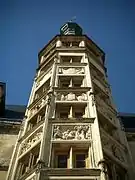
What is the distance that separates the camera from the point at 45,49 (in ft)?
76.7

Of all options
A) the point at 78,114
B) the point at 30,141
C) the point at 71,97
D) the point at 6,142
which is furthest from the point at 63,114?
the point at 6,142

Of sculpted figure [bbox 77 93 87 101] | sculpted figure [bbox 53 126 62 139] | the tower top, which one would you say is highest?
the tower top

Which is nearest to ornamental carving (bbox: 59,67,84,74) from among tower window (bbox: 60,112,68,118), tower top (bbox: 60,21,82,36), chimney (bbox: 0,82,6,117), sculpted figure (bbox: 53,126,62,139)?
tower window (bbox: 60,112,68,118)

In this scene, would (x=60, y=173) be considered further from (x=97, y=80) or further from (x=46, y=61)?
(x=46, y=61)

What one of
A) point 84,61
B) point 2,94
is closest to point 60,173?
point 84,61

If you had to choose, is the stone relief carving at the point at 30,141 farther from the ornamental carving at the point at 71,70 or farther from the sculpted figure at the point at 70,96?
the ornamental carving at the point at 71,70

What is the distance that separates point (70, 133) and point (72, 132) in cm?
10

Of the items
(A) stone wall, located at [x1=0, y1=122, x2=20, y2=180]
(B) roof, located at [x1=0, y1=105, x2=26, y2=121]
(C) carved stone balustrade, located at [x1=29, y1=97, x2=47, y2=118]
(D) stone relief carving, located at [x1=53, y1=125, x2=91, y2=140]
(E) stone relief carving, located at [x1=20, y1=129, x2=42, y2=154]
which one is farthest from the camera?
(B) roof, located at [x1=0, y1=105, x2=26, y2=121]

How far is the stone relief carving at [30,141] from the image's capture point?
481 inches

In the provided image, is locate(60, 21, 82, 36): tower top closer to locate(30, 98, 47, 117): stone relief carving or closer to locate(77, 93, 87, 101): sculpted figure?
locate(30, 98, 47, 117): stone relief carving

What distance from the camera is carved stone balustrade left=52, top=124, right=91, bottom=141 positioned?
1145 centimetres

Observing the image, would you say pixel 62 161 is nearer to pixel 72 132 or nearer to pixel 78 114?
pixel 72 132

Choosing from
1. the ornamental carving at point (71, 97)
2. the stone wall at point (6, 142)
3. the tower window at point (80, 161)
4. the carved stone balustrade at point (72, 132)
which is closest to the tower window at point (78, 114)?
the ornamental carving at point (71, 97)

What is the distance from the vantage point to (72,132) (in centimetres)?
1180
